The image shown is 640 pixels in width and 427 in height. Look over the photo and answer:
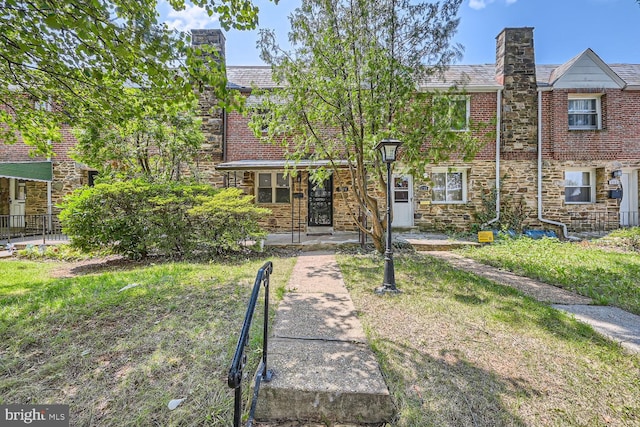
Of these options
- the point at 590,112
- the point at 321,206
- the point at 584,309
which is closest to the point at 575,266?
the point at 584,309

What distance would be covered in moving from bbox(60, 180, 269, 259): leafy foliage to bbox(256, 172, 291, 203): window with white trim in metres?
3.96

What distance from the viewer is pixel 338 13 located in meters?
5.57

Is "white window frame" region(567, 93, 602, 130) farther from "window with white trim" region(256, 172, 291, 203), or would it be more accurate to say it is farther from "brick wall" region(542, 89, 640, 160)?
"window with white trim" region(256, 172, 291, 203)

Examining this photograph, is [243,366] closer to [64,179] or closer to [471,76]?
[64,179]

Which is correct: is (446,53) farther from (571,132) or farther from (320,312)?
(571,132)

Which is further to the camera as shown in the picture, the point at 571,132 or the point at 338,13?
the point at 571,132

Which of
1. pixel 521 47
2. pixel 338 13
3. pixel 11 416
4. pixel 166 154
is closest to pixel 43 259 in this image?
pixel 166 154

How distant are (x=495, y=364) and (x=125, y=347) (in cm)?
314

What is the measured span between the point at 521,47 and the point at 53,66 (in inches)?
516

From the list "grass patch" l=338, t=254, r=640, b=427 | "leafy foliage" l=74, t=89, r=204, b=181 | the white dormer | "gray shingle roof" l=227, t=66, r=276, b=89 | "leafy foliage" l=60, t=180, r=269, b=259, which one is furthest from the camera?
"gray shingle roof" l=227, t=66, r=276, b=89

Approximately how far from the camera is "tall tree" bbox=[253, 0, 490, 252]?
542cm

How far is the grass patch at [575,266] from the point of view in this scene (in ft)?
13.9

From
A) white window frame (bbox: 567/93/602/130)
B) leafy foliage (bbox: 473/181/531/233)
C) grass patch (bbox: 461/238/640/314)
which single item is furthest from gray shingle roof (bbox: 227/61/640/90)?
grass patch (bbox: 461/238/640/314)

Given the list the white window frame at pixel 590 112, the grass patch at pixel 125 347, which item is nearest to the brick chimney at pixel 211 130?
the grass patch at pixel 125 347
